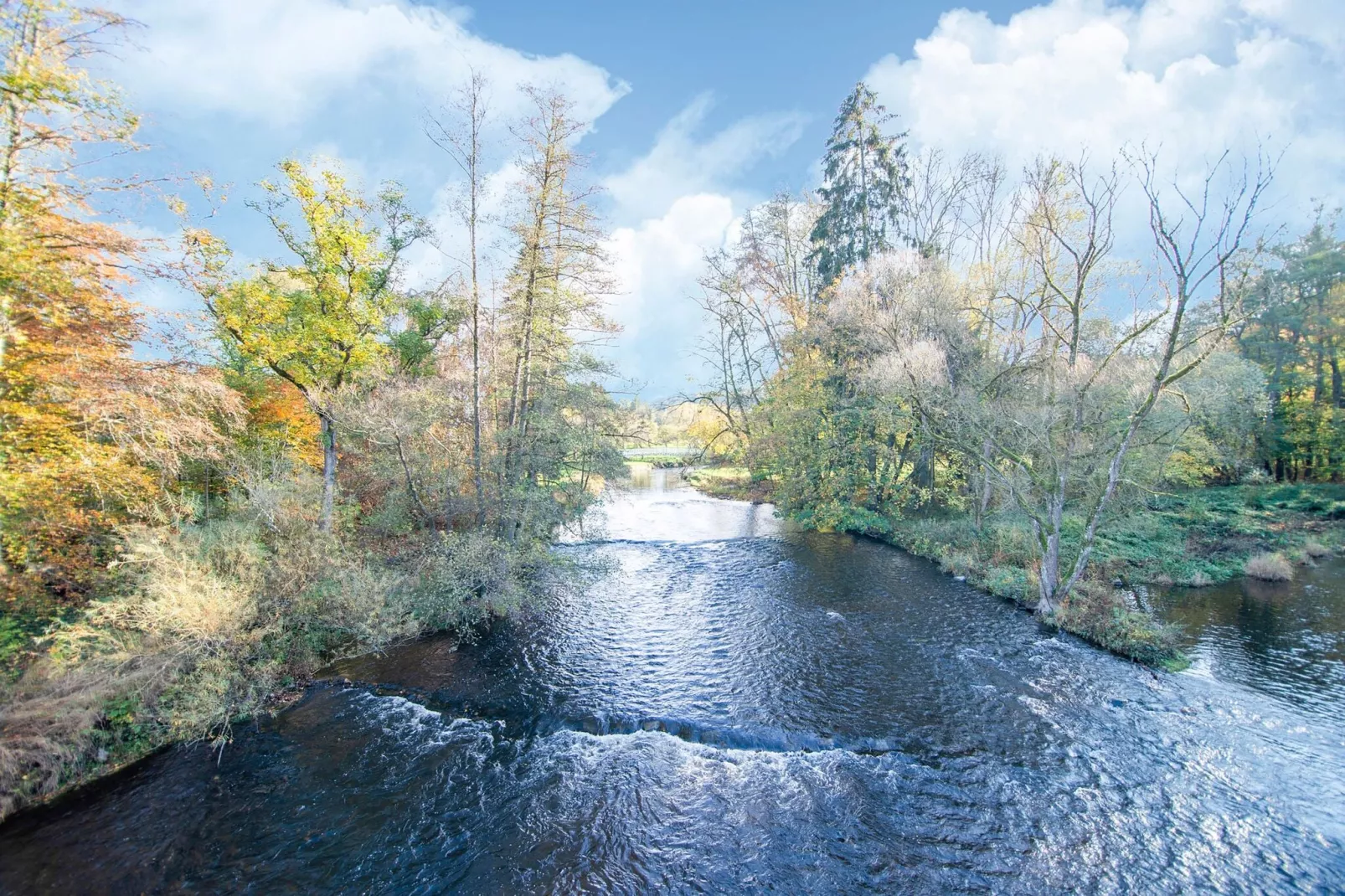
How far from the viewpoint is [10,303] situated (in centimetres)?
770

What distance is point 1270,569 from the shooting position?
14.5 meters

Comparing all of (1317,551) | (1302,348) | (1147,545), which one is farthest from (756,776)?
(1302,348)

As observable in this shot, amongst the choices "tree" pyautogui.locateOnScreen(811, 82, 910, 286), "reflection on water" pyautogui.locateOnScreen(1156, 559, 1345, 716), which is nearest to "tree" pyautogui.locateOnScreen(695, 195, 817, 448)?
"tree" pyautogui.locateOnScreen(811, 82, 910, 286)

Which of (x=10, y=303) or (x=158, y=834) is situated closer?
(x=158, y=834)

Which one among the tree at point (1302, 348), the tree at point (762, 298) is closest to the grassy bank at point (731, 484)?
the tree at point (762, 298)

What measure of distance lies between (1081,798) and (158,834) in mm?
11064

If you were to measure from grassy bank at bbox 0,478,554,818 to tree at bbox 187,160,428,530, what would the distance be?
96.3 inches

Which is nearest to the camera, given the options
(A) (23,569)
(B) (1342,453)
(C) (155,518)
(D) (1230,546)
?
(A) (23,569)

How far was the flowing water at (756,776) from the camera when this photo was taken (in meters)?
5.45

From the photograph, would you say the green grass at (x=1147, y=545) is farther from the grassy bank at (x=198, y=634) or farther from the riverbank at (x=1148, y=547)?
the grassy bank at (x=198, y=634)

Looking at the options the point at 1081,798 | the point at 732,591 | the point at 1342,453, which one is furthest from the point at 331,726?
the point at 1342,453

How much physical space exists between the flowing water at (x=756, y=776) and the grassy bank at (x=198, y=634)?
0.49m

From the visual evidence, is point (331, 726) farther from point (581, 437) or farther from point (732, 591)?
point (732, 591)

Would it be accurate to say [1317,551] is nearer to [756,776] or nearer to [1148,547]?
[1148,547]
